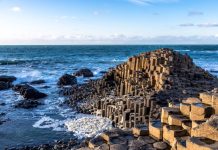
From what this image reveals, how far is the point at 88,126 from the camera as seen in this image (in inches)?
619

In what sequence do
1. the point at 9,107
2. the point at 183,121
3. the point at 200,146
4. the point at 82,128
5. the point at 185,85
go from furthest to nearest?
1. the point at 9,107
2. the point at 185,85
3. the point at 82,128
4. the point at 183,121
5. the point at 200,146

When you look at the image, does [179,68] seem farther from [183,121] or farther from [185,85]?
[183,121]

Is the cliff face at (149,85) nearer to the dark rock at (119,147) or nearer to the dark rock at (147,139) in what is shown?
the dark rock at (147,139)

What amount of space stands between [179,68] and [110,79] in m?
5.15

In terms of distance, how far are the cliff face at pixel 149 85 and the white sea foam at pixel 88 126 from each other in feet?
3.67

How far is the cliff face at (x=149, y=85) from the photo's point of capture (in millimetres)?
Answer: 16203

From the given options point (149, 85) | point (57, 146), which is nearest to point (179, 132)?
point (57, 146)

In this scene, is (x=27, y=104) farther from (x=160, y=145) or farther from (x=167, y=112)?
(x=160, y=145)

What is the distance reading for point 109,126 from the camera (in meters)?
15.6

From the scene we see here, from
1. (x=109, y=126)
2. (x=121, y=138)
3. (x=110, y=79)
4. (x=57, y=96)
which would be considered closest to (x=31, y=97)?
(x=57, y=96)

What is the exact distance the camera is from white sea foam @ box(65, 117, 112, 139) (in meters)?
14.7

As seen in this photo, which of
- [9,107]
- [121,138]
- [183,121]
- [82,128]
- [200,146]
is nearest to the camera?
[200,146]

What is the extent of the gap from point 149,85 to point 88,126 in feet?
16.7

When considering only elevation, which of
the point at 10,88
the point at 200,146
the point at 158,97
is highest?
the point at 200,146
